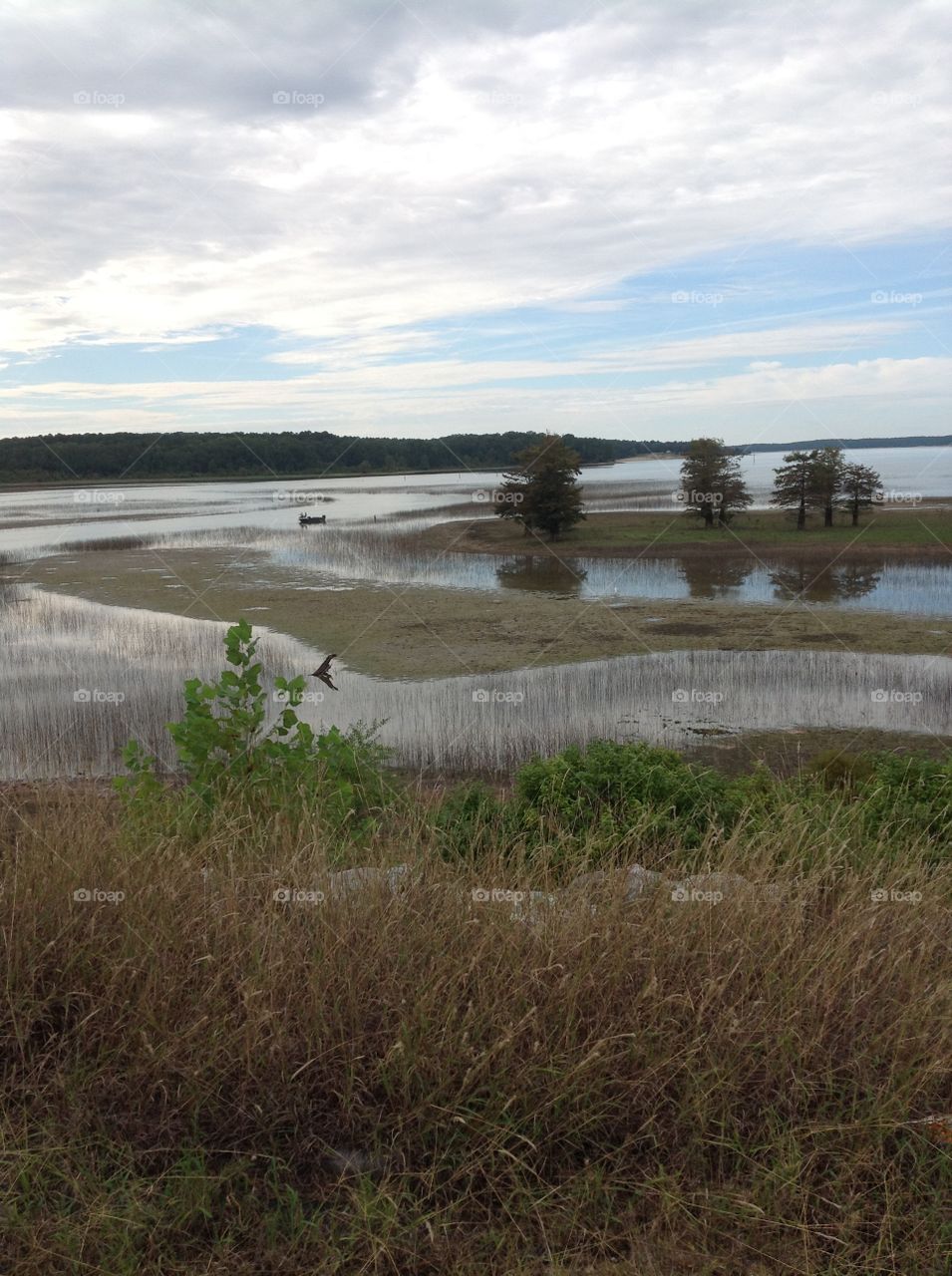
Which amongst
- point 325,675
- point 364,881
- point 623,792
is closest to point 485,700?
point 325,675

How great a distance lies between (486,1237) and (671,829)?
11.3ft

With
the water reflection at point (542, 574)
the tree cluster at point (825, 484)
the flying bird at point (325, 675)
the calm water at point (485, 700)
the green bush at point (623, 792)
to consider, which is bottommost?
the calm water at point (485, 700)

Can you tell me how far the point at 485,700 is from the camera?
1377 centimetres

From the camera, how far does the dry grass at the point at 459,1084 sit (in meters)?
2.75

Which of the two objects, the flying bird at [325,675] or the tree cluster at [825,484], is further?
the tree cluster at [825,484]

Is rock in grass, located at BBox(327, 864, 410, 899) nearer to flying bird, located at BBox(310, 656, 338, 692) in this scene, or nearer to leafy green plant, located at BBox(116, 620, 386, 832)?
leafy green plant, located at BBox(116, 620, 386, 832)

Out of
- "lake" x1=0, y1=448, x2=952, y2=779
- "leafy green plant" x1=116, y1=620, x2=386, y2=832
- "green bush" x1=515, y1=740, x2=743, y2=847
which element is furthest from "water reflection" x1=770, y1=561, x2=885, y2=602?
"leafy green plant" x1=116, y1=620, x2=386, y2=832

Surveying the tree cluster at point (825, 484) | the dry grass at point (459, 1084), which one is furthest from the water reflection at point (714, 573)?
the dry grass at point (459, 1084)

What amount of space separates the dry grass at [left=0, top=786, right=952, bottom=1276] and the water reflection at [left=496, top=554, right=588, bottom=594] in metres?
20.3

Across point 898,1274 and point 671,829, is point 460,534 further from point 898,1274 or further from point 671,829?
point 898,1274

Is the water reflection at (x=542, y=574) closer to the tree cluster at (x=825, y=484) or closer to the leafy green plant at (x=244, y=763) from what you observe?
the tree cluster at (x=825, y=484)

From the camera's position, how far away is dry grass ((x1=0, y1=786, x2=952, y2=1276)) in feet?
9.01

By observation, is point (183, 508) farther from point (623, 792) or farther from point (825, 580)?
point (623, 792)

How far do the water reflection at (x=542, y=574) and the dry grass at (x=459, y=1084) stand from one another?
66.5ft
